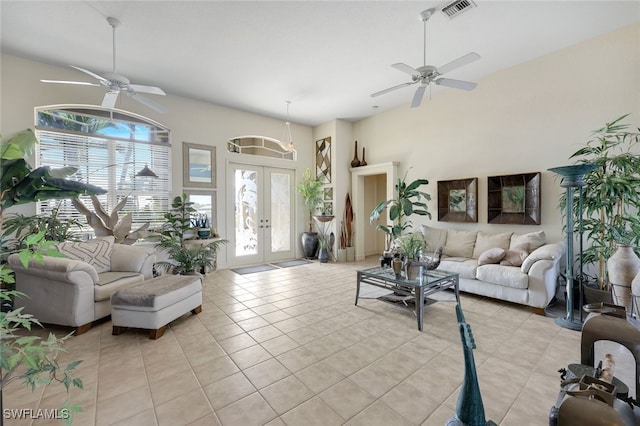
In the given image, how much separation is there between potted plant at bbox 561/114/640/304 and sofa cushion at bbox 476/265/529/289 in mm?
837

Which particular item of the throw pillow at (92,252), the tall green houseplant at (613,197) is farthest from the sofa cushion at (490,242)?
the throw pillow at (92,252)

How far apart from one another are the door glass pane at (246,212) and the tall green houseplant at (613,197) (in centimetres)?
567

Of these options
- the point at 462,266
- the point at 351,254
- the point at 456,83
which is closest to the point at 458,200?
the point at 462,266

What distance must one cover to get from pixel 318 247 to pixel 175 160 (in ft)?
A: 12.5

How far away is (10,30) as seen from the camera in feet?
11.0

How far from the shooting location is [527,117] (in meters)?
4.36

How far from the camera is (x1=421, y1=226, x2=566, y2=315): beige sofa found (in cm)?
342

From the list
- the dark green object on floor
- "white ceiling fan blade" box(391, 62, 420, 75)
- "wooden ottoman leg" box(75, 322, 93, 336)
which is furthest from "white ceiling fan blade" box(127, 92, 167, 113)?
the dark green object on floor

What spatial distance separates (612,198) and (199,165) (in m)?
6.42

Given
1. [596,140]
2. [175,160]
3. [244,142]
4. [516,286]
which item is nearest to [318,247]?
[244,142]

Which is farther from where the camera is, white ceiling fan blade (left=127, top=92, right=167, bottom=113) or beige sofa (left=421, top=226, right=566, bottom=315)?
white ceiling fan blade (left=127, top=92, right=167, bottom=113)

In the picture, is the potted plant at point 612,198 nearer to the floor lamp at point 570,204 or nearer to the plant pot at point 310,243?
the floor lamp at point 570,204

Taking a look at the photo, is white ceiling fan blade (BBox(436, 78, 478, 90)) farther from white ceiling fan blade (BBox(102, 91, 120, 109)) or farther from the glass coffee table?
white ceiling fan blade (BBox(102, 91, 120, 109))

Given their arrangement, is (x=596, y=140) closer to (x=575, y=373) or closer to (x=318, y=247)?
(x=575, y=373)
